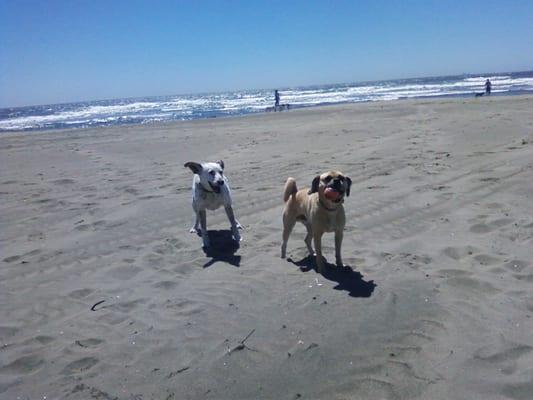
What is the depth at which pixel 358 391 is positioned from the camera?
2.80m

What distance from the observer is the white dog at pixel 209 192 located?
5746 millimetres

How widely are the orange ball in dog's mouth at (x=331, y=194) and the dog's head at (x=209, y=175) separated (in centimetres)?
181

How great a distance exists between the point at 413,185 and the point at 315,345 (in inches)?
199

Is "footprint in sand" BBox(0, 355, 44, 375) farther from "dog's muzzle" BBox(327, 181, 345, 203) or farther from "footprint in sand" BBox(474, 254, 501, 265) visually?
"footprint in sand" BBox(474, 254, 501, 265)

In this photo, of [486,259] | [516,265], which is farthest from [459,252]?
[516,265]

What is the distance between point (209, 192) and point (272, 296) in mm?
2091

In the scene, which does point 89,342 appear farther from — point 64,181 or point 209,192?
point 64,181

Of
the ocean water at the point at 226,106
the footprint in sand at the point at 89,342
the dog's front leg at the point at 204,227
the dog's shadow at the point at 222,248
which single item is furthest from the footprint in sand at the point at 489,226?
the ocean water at the point at 226,106

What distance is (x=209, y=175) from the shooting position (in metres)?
5.76

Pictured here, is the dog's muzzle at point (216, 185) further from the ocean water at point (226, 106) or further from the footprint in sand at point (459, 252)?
the ocean water at point (226, 106)

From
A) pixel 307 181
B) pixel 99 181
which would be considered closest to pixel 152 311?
pixel 307 181

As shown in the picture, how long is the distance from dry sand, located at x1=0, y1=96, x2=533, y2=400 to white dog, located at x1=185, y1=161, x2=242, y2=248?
29cm

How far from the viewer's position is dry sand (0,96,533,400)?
3.00m

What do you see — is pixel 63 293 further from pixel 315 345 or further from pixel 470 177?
pixel 470 177
